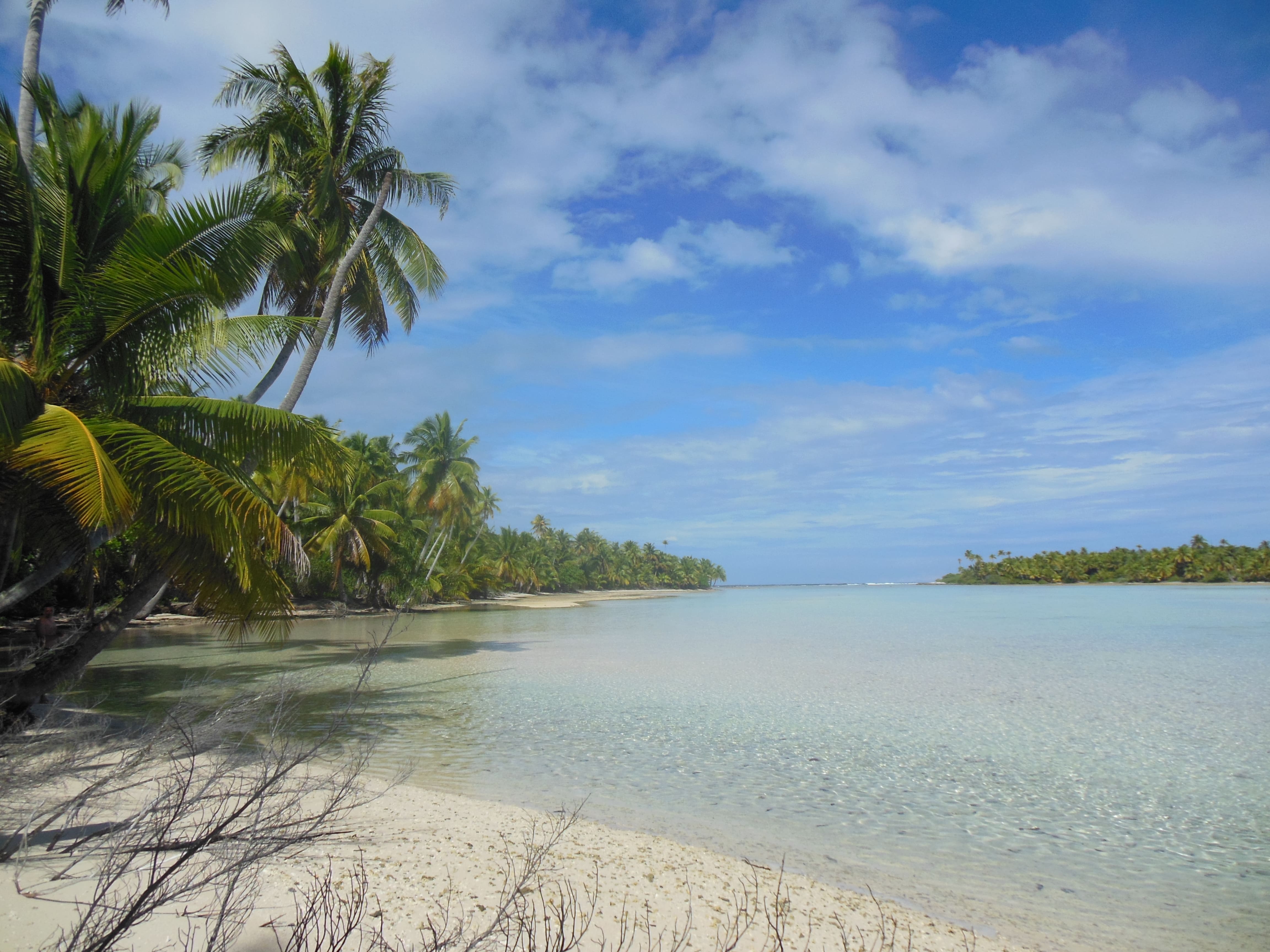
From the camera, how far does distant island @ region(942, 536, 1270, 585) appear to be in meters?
96.4

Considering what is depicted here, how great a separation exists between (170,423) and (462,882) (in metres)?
4.93

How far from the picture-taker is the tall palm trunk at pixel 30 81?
7086 mm

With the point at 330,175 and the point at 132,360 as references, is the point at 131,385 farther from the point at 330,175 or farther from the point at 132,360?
the point at 330,175

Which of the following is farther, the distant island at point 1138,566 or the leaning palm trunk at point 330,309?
the distant island at point 1138,566

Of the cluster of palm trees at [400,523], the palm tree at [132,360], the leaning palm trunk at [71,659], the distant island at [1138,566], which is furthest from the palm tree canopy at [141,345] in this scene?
the distant island at [1138,566]

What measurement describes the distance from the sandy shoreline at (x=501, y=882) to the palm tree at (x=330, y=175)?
873 cm

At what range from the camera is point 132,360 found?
21.4 ft

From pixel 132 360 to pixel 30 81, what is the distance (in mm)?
3166

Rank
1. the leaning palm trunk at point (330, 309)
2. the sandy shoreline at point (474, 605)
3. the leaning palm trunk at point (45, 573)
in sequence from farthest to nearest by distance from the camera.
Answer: the sandy shoreline at point (474, 605), the leaning palm trunk at point (330, 309), the leaning palm trunk at point (45, 573)

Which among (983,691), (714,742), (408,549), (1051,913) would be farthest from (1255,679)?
(408,549)

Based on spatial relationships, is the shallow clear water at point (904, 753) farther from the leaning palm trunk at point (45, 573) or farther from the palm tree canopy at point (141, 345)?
the leaning palm trunk at point (45, 573)

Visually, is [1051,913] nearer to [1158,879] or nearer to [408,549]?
[1158,879]

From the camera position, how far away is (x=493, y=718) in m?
10.7

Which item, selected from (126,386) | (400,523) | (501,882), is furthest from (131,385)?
(400,523)
